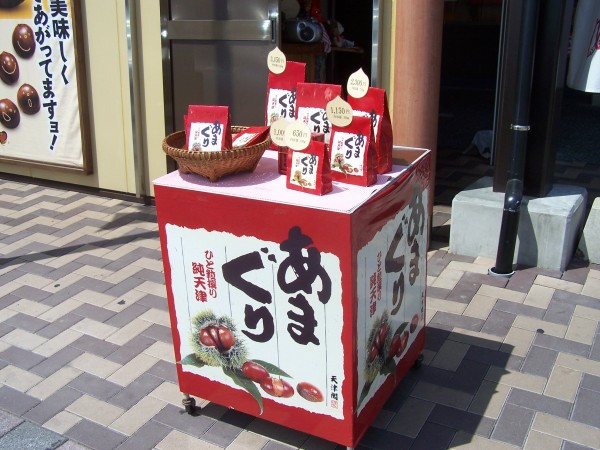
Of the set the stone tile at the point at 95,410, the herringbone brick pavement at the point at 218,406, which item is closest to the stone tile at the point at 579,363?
the herringbone brick pavement at the point at 218,406

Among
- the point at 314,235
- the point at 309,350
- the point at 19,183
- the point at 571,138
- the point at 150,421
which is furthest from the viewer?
the point at 571,138

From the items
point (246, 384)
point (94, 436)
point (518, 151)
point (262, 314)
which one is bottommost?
point (94, 436)

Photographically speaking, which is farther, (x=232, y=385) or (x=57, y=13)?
(x=57, y=13)

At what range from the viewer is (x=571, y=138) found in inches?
357

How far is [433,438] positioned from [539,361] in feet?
3.24

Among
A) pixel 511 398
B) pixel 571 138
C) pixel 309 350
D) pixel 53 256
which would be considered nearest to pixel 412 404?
pixel 511 398

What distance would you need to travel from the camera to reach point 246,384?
10.8 feet

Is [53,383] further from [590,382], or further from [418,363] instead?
[590,382]

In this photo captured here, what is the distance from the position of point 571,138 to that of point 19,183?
6823mm

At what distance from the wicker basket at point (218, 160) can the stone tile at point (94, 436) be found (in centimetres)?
138

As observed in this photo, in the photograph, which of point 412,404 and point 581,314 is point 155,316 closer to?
point 412,404

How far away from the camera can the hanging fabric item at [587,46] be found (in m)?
5.26

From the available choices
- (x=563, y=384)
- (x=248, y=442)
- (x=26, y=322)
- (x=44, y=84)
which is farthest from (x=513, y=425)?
(x=44, y=84)

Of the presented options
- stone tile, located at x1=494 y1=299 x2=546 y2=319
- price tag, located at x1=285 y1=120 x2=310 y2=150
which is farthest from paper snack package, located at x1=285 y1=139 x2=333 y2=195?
stone tile, located at x1=494 y1=299 x2=546 y2=319
